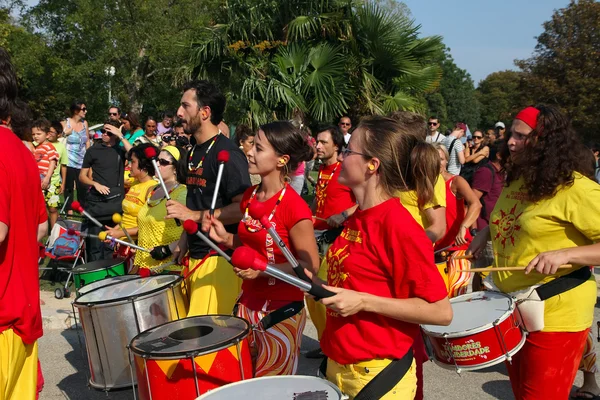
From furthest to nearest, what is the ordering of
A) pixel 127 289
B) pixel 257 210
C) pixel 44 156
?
pixel 44 156
pixel 127 289
pixel 257 210

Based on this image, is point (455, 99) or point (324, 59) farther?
point (455, 99)

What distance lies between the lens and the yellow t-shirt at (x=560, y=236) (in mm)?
2906

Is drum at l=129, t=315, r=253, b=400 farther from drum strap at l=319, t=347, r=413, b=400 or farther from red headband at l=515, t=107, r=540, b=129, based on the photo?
red headband at l=515, t=107, r=540, b=129

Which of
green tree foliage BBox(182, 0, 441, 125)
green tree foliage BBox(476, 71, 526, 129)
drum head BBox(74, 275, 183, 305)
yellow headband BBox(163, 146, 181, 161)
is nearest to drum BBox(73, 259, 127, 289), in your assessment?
yellow headband BBox(163, 146, 181, 161)

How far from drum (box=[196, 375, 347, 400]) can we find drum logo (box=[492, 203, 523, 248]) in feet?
4.51

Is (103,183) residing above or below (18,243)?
above

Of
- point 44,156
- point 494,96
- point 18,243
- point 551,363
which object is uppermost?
point 494,96

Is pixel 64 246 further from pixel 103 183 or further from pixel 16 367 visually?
pixel 16 367

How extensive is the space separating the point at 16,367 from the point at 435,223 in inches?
101

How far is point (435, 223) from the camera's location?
3.98 metres

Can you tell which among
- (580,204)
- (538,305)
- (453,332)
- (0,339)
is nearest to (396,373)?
(453,332)

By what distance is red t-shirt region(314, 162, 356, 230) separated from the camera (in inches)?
219

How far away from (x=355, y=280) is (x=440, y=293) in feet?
1.03

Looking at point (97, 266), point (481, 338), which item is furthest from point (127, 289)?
point (481, 338)
